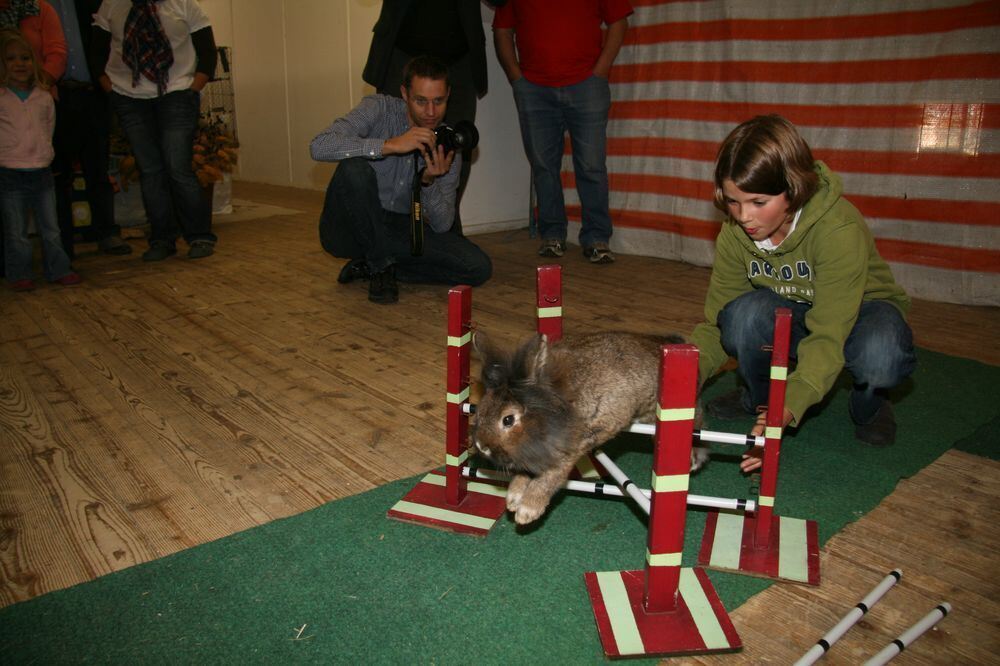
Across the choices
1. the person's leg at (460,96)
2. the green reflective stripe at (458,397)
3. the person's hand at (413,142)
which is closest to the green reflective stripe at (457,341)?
the green reflective stripe at (458,397)

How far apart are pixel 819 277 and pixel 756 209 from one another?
1.06 ft

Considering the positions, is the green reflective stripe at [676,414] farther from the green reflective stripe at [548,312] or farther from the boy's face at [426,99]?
the boy's face at [426,99]

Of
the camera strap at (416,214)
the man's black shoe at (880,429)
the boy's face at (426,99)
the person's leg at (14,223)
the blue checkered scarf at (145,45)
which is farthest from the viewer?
the blue checkered scarf at (145,45)

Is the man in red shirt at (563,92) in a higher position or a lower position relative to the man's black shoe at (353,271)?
higher

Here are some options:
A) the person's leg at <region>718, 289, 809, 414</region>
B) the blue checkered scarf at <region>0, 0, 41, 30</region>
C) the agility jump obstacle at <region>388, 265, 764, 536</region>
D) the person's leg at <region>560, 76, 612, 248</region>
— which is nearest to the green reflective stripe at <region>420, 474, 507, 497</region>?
the agility jump obstacle at <region>388, 265, 764, 536</region>

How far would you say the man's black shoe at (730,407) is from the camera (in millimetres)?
2699

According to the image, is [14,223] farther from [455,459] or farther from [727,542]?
[727,542]

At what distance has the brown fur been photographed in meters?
1.63

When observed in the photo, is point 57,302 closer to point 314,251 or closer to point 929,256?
point 314,251

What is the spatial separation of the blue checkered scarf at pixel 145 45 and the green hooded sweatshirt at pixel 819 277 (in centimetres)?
412

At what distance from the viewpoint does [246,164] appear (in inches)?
442

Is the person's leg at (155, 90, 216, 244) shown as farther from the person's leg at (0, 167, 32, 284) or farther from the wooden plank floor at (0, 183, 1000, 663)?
the person's leg at (0, 167, 32, 284)

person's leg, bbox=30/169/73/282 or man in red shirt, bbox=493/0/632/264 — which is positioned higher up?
man in red shirt, bbox=493/0/632/264

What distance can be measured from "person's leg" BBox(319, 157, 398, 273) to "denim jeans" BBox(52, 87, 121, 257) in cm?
217
